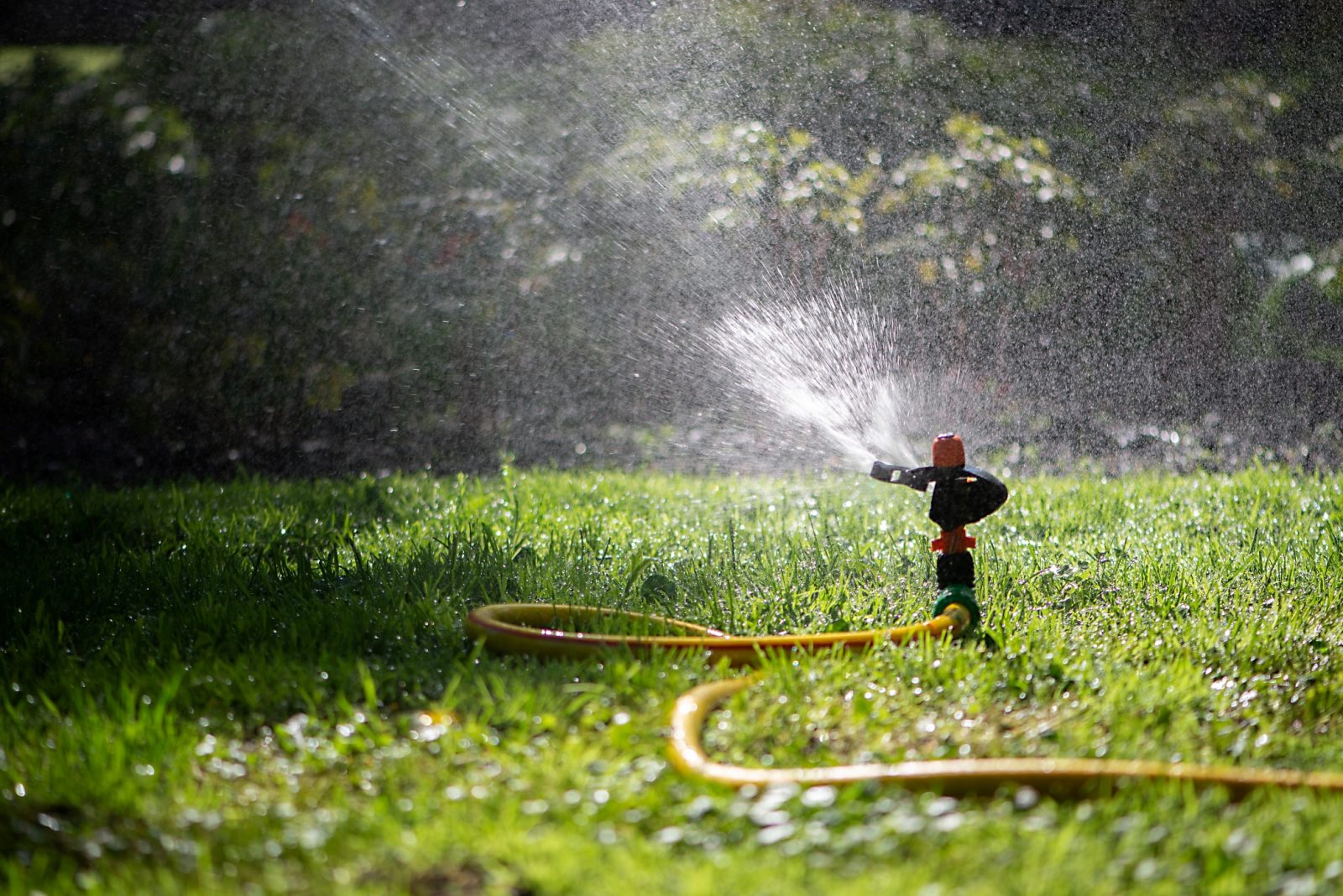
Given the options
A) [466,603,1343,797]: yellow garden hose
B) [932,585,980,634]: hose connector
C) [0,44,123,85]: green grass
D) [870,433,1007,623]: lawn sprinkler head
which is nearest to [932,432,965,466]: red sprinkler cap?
[870,433,1007,623]: lawn sprinkler head

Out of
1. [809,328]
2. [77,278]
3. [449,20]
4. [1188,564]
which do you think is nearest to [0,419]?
[77,278]

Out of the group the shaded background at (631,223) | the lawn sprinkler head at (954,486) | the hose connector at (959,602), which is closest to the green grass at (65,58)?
the shaded background at (631,223)

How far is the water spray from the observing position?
1.66 meters

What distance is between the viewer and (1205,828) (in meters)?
1.54

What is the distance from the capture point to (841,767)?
5.81 ft

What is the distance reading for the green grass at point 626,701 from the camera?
4.84 ft

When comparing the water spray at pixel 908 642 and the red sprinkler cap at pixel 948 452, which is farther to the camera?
the red sprinkler cap at pixel 948 452

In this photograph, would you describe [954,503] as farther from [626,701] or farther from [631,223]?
[631,223]

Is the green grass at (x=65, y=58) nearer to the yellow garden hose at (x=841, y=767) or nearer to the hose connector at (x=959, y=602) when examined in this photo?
the yellow garden hose at (x=841, y=767)

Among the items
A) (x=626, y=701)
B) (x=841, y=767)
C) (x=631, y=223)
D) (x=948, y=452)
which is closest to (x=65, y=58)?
(x=631, y=223)

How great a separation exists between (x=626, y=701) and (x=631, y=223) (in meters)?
4.48

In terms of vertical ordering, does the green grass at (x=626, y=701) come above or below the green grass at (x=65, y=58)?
below

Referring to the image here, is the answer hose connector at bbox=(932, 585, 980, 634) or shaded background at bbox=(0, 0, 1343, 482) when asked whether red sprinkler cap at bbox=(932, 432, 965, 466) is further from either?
shaded background at bbox=(0, 0, 1343, 482)

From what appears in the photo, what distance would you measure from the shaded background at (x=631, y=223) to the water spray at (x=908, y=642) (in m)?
3.19
